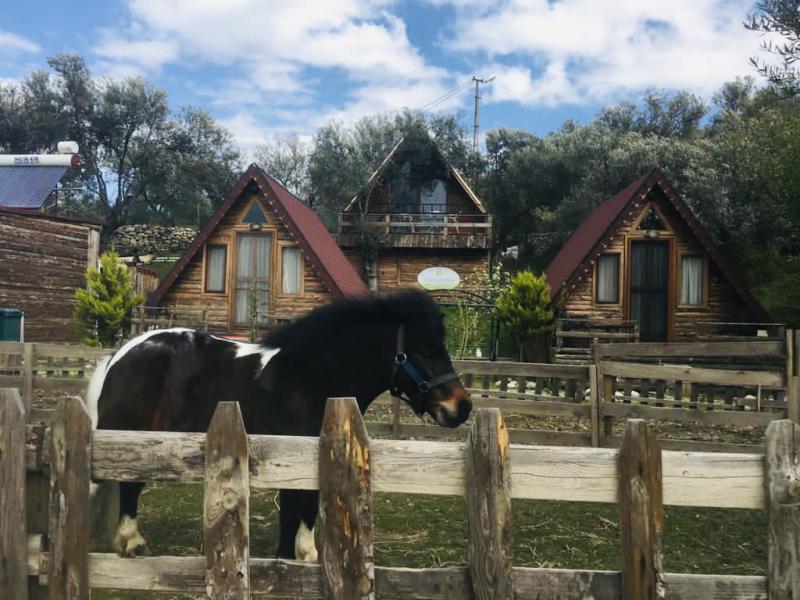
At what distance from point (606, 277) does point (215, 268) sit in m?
11.9

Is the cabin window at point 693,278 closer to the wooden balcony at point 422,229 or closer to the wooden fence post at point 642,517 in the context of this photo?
the wooden balcony at point 422,229

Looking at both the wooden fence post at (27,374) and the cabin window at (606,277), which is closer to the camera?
the wooden fence post at (27,374)

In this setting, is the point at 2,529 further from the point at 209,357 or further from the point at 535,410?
the point at 535,410

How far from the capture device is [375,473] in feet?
8.01

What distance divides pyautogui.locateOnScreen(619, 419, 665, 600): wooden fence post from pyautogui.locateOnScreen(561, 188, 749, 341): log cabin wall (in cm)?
1640

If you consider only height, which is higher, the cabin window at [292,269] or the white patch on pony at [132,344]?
the cabin window at [292,269]

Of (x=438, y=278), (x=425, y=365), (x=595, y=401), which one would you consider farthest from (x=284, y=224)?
(x=425, y=365)

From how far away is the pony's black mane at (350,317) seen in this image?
4.16 m

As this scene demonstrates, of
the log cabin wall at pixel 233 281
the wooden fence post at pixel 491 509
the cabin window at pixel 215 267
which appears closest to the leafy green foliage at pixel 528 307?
the log cabin wall at pixel 233 281

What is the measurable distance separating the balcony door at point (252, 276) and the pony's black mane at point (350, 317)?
15111 millimetres

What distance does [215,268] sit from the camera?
19.2m

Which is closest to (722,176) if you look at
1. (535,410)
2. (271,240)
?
(271,240)

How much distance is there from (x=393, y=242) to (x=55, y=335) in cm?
1296

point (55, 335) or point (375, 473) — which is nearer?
point (375, 473)
